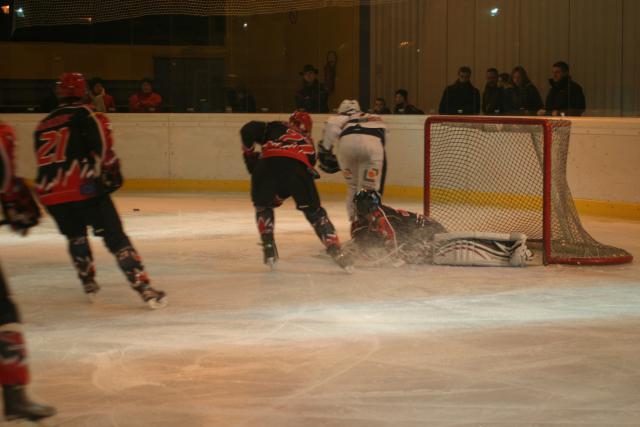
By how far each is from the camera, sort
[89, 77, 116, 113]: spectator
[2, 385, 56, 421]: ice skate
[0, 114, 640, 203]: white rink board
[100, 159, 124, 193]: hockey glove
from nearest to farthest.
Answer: [2, 385, 56, 421]: ice skate, [100, 159, 124, 193]: hockey glove, [0, 114, 640, 203]: white rink board, [89, 77, 116, 113]: spectator

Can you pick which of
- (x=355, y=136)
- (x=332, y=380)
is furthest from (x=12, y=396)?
(x=355, y=136)

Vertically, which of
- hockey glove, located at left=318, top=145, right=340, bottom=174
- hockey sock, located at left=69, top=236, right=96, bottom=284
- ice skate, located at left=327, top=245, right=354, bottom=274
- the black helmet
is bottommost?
ice skate, located at left=327, top=245, right=354, bottom=274

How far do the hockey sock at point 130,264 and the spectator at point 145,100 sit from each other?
7765 millimetres

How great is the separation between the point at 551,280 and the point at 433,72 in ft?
20.5

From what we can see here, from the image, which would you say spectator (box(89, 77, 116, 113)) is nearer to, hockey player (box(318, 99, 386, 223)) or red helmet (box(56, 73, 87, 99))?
hockey player (box(318, 99, 386, 223))

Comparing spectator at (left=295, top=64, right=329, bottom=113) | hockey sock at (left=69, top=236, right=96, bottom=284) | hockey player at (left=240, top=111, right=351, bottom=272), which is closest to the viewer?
hockey sock at (left=69, top=236, right=96, bottom=284)

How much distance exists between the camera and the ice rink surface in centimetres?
404

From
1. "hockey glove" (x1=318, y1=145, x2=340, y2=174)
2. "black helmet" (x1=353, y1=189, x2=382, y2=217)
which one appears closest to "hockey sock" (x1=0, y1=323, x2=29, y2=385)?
"black helmet" (x1=353, y1=189, x2=382, y2=217)

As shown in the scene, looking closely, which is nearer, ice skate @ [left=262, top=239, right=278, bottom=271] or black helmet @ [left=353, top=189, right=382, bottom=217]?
ice skate @ [left=262, top=239, right=278, bottom=271]

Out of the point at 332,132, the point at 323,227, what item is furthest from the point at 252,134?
the point at 332,132

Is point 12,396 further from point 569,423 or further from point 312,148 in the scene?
point 312,148

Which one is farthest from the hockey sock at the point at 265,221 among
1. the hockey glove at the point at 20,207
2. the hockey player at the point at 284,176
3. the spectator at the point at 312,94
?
the spectator at the point at 312,94

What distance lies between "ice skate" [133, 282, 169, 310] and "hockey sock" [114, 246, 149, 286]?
0.05 m

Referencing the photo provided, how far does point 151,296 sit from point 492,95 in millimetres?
6994
